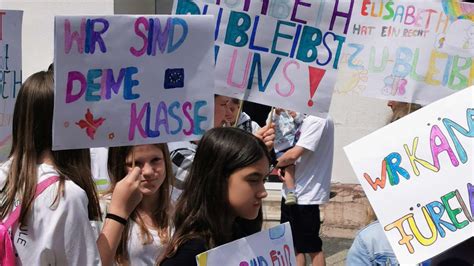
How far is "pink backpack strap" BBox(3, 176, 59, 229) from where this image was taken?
2.81 meters

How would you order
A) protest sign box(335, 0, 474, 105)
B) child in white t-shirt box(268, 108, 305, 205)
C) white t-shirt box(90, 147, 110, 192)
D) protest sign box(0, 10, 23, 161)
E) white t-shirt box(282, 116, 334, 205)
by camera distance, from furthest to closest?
child in white t-shirt box(268, 108, 305, 205)
white t-shirt box(282, 116, 334, 205)
protest sign box(335, 0, 474, 105)
white t-shirt box(90, 147, 110, 192)
protest sign box(0, 10, 23, 161)

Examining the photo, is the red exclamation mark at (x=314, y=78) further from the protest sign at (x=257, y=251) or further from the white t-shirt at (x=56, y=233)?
the white t-shirt at (x=56, y=233)

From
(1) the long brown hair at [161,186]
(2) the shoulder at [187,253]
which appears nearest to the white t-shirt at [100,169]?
(1) the long brown hair at [161,186]

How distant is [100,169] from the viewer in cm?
461

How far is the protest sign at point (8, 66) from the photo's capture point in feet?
13.9

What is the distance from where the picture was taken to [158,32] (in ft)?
11.4

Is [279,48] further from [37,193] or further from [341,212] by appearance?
[341,212]

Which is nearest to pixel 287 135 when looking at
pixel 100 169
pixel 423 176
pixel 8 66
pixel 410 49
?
pixel 410 49

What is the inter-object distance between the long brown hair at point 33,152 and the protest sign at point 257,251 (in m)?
0.49

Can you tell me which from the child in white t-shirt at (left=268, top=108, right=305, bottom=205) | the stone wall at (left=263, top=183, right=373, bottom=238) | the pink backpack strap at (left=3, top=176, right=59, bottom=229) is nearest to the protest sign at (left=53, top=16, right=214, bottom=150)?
the pink backpack strap at (left=3, top=176, right=59, bottom=229)

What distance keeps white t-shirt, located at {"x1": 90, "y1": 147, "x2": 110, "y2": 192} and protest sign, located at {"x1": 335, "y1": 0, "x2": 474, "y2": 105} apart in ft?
4.50

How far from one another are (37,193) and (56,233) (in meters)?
0.15

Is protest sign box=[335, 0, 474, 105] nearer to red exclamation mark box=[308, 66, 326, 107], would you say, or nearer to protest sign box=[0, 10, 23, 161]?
red exclamation mark box=[308, 66, 326, 107]

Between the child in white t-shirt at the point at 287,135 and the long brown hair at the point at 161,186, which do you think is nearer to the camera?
the long brown hair at the point at 161,186
